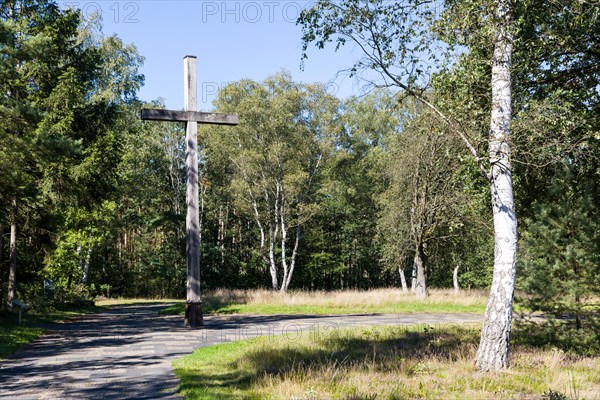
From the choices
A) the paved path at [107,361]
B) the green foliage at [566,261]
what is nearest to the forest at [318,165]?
the green foliage at [566,261]

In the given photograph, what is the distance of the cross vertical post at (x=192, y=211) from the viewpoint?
1427 cm

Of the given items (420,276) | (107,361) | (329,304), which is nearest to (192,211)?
(107,361)

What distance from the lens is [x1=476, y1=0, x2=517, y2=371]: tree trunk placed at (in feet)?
25.9

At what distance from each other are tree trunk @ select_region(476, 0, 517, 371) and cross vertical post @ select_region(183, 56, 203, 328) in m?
8.07

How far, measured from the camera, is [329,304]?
957 inches

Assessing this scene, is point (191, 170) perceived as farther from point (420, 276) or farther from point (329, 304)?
point (420, 276)

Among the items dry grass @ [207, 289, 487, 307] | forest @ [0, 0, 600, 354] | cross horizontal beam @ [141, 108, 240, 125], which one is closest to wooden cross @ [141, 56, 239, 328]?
cross horizontal beam @ [141, 108, 240, 125]

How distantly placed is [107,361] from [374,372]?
4.79 meters

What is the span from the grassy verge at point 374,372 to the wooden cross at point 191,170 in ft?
13.7

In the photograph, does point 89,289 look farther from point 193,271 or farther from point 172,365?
point 172,365

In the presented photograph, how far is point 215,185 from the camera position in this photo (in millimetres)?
47438

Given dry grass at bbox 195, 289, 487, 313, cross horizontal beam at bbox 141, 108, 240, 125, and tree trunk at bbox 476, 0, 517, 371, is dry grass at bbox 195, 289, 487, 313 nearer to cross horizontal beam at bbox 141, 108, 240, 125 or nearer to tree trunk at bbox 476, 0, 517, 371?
cross horizontal beam at bbox 141, 108, 240, 125

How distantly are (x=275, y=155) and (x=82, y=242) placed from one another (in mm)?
14178

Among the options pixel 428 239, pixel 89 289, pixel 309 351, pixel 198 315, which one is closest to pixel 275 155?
pixel 428 239
